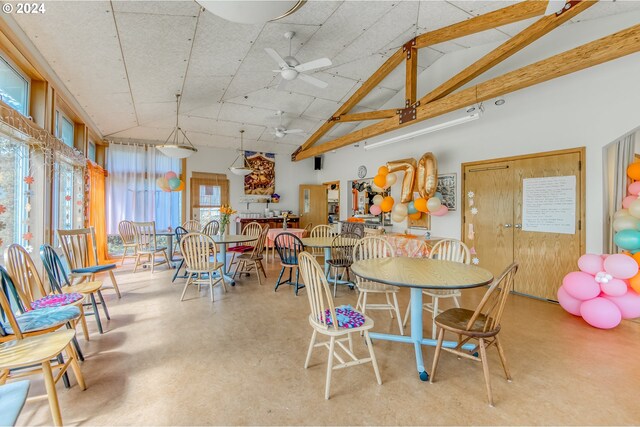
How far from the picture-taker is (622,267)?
2.89 meters

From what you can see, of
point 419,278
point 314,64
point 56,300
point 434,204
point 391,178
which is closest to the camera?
point 419,278

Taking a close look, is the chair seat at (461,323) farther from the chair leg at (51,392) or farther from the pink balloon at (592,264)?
the chair leg at (51,392)

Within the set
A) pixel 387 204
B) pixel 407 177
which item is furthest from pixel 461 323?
pixel 387 204

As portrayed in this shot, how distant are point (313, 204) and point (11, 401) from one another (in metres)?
8.04

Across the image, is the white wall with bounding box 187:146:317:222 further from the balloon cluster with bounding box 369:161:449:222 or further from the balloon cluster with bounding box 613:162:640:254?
the balloon cluster with bounding box 613:162:640:254

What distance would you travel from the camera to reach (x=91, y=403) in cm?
189

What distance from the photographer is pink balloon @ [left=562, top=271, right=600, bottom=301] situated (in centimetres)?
311

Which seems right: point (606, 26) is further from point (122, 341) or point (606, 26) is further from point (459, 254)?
point (122, 341)

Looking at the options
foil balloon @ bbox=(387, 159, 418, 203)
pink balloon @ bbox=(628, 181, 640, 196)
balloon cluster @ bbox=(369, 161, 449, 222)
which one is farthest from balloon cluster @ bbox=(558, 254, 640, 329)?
foil balloon @ bbox=(387, 159, 418, 203)

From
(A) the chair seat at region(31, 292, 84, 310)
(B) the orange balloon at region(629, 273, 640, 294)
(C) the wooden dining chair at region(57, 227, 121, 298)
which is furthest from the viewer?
(C) the wooden dining chair at region(57, 227, 121, 298)

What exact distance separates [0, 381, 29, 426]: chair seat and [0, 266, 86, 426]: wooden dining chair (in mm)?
236

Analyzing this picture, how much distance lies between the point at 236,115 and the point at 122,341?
473cm

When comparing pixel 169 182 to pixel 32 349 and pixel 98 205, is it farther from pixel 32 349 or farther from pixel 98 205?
pixel 32 349

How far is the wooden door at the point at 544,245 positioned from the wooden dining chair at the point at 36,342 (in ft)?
16.9
